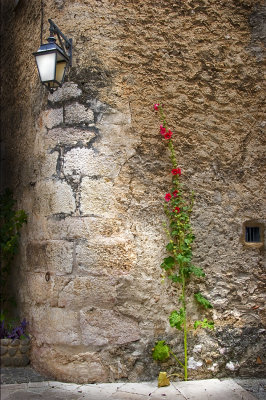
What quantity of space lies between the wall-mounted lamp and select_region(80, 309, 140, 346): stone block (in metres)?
1.74

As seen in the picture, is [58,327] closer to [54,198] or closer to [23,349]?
[23,349]

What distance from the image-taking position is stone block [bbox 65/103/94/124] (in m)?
Result: 3.24

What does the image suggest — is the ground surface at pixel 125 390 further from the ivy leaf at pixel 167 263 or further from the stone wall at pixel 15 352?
the ivy leaf at pixel 167 263

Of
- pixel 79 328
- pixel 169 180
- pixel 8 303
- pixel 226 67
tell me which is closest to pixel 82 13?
pixel 226 67

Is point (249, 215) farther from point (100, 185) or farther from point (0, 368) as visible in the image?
point (0, 368)

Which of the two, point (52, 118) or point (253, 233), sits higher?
point (52, 118)

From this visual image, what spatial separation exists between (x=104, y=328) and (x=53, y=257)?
2.20 ft

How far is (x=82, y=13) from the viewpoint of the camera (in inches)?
130

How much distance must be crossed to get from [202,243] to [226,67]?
4.94 ft

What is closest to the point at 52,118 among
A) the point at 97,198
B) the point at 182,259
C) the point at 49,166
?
the point at 49,166

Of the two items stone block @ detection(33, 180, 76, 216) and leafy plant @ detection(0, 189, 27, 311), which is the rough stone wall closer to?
stone block @ detection(33, 180, 76, 216)

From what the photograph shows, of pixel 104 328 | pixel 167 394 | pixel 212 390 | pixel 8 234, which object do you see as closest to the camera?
pixel 167 394

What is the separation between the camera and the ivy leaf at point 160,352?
10.0ft

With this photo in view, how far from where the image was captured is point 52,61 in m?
2.99
